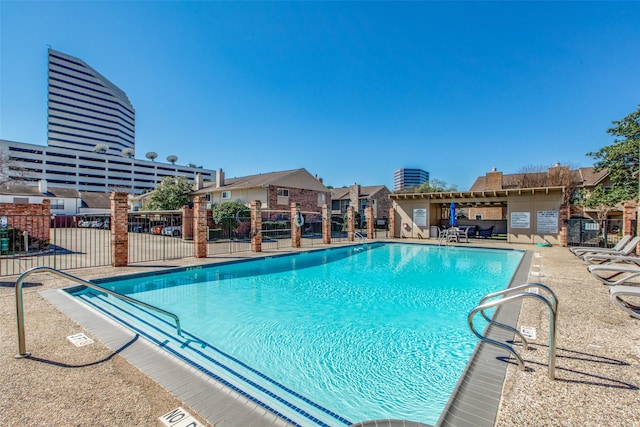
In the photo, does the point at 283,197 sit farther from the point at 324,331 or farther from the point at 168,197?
the point at 324,331

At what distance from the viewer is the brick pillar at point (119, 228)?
948 centimetres

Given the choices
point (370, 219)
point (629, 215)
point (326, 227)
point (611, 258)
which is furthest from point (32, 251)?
point (629, 215)

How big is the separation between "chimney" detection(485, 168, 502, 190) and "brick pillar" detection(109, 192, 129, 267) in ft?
107

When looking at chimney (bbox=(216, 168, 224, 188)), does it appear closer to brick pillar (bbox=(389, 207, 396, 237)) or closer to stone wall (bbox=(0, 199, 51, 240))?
stone wall (bbox=(0, 199, 51, 240))

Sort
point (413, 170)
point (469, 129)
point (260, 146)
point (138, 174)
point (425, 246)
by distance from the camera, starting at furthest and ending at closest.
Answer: point (413, 170)
point (138, 174)
point (260, 146)
point (469, 129)
point (425, 246)

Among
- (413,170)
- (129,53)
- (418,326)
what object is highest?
(413,170)

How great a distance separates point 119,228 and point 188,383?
27.7ft

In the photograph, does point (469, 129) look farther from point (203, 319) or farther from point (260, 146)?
point (203, 319)

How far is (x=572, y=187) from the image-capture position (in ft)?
90.8

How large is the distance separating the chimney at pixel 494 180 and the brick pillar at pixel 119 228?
1284 inches

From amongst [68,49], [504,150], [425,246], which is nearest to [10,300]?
[425,246]

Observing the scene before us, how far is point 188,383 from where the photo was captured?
9.76 feet

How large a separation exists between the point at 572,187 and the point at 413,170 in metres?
158

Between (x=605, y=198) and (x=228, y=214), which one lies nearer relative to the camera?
(x=605, y=198)
